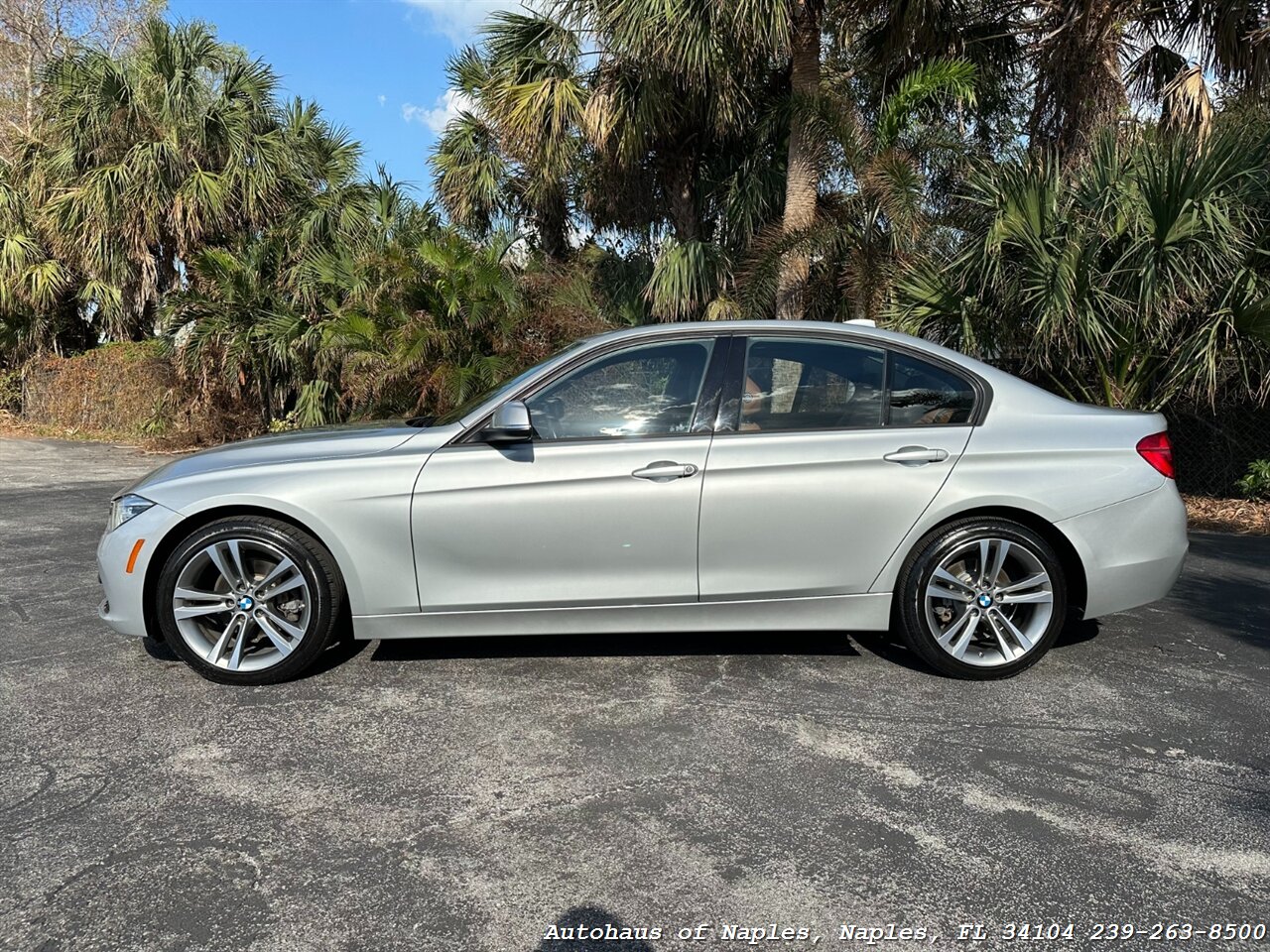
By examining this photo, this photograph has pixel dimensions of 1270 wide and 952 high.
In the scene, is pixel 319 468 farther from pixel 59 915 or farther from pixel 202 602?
pixel 59 915

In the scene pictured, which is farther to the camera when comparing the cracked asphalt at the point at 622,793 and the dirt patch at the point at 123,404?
the dirt patch at the point at 123,404

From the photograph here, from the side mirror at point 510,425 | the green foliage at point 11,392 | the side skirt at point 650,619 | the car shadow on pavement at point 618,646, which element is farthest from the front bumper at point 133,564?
the green foliage at point 11,392

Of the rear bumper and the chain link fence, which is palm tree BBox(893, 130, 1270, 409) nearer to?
the chain link fence

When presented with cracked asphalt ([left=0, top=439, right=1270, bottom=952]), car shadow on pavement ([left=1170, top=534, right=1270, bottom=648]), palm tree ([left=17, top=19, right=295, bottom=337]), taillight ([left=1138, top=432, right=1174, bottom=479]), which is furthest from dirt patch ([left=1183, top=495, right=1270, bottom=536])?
palm tree ([left=17, top=19, right=295, bottom=337])

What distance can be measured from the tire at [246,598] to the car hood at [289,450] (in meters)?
0.27

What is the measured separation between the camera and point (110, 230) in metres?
15.2

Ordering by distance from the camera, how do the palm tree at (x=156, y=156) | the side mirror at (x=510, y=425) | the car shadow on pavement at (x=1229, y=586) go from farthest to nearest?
1. the palm tree at (x=156, y=156)
2. the car shadow on pavement at (x=1229, y=586)
3. the side mirror at (x=510, y=425)

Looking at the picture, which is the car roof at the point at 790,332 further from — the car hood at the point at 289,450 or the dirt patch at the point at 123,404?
the dirt patch at the point at 123,404

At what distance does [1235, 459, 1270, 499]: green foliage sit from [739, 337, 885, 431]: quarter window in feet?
21.4

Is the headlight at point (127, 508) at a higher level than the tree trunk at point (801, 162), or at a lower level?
lower

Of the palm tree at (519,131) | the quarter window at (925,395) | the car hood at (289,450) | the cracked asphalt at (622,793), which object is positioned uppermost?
the palm tree at (519,131)

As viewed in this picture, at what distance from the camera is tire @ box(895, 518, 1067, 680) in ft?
13.4

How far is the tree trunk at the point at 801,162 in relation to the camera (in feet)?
32.6

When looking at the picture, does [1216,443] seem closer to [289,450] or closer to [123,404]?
[289,450]
